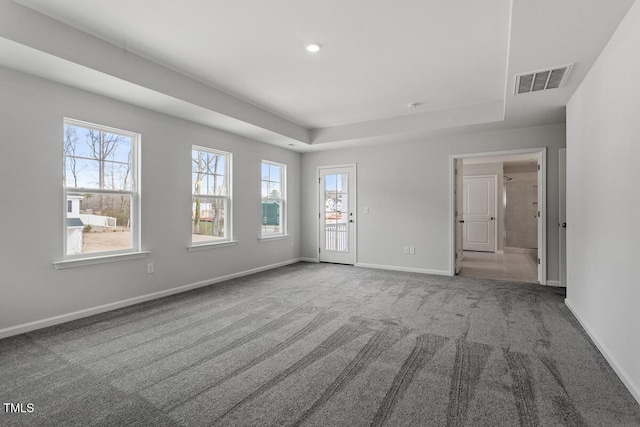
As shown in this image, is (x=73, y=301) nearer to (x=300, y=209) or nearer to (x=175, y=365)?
(x=175, y=365)

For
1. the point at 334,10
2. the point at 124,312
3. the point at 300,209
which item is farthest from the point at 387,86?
the point at 124,312

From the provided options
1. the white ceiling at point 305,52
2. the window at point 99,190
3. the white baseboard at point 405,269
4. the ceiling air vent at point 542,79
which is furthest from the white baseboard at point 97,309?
the ceiling air vent at point 542,79

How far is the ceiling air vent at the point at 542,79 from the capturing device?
295 cm

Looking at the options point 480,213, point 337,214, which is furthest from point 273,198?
point 480,213

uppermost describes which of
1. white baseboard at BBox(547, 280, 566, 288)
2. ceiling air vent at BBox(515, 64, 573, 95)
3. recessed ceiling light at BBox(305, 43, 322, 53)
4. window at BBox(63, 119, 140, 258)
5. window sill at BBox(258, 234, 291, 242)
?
recessed ceiling light at BBox(305, 43, 322, 53)

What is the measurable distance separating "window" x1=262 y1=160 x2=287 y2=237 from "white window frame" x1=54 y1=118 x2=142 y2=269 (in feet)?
7.89

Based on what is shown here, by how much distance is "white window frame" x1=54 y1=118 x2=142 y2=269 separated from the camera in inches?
128

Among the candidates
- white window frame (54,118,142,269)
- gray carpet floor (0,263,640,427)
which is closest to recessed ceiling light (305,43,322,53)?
white window frame (54,118,142,269)

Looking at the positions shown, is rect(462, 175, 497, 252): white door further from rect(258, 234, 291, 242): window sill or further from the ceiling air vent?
the ceiling air vent

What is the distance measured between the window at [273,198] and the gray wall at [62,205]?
0.83 meters

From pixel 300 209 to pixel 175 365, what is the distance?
4.89 m

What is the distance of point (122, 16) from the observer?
8.61 feet

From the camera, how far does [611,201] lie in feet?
7.86

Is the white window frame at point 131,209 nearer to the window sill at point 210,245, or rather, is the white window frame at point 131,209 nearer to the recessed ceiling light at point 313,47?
the window sill at point 210,245
